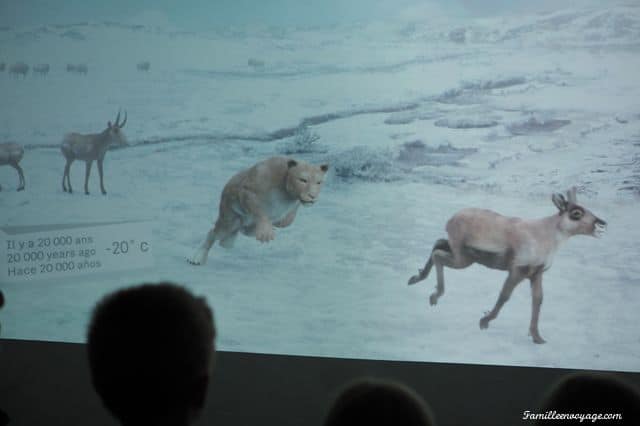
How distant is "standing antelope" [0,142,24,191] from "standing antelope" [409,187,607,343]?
198 centimetres

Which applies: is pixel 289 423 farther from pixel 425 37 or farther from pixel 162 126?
pixel 425 37

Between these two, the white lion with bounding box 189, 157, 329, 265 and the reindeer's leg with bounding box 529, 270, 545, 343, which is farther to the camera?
the white lion with bounding box 189, 157, 329, 265

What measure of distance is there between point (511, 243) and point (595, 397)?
217 cm

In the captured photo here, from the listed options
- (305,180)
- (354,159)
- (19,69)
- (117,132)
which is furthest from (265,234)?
(19,69)

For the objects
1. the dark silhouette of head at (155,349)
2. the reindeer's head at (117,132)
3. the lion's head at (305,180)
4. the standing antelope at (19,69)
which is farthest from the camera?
the standing antelope at (19,69)

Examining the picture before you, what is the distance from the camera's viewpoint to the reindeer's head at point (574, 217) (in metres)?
3.06

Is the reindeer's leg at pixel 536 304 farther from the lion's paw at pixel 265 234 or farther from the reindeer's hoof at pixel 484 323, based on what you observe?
the lion's paw at pixel 265 234

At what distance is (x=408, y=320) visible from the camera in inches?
126

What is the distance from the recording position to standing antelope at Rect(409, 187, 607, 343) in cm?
308

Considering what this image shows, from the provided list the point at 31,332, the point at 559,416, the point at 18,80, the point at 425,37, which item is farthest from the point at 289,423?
the point at 559,416

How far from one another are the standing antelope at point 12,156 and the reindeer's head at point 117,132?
479 mm

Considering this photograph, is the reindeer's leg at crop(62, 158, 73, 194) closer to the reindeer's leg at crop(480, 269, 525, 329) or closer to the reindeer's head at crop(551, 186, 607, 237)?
the reindeer's leg at crop(480, 269, 525, 329)

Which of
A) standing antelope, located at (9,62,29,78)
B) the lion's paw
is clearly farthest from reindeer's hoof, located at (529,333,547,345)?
standing antelope, located at (9,62,29,78)

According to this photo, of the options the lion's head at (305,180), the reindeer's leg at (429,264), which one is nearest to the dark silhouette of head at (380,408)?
the reindeer's leg at (429,264)
